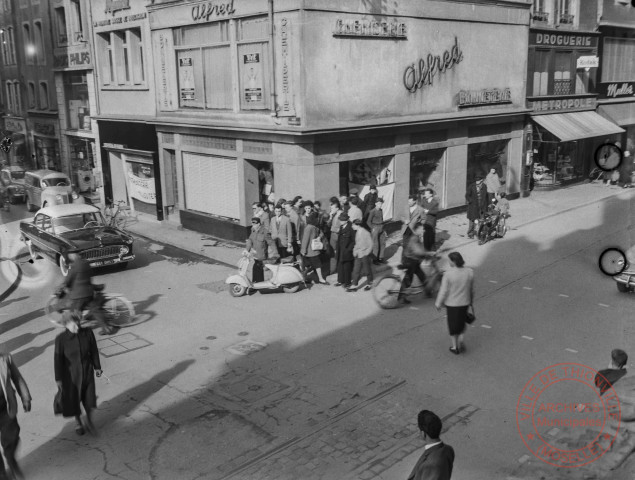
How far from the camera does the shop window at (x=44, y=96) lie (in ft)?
116

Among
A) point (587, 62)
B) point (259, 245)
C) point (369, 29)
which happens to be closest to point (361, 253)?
point (259, 245)

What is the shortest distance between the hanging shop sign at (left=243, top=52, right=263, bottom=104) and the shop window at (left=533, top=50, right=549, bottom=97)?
12741mm

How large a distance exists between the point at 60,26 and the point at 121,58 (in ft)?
26.9

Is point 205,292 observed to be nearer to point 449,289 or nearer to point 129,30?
point 449,289

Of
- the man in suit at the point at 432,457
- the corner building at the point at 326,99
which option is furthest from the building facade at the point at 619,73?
the man in suit at the point at 432,457

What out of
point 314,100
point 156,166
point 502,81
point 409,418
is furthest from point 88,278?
point 502,81

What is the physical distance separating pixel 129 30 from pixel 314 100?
11024mm

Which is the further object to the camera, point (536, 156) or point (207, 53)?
point (536, 156)

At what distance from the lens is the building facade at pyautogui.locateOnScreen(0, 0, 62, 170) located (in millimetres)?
34250

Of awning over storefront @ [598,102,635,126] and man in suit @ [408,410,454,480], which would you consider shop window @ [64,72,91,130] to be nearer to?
awning over storefront @ [598,102,635,126]

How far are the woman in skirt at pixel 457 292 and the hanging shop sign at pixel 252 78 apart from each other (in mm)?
10300

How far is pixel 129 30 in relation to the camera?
2519cm

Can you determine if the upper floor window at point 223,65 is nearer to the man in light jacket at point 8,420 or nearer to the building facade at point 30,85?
the man in light jacket at point 8,420

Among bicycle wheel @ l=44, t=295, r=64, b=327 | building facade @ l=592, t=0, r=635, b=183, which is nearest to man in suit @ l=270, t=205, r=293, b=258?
bicycle wheel @ l=44, t=295, r=64, b=327
